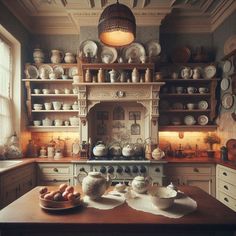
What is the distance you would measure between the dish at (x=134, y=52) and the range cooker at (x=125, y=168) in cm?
165

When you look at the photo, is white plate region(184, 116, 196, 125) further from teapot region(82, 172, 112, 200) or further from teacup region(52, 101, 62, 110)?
teapot region(82, 172, 112, 200)

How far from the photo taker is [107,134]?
4.12 m

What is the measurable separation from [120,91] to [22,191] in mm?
1988

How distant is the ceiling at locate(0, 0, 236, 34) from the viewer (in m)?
3.44

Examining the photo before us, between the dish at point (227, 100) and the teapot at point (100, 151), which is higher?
the dish at point (227, 100)

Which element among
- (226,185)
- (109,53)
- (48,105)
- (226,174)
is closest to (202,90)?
(226,174)

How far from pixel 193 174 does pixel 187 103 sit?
1.23 m

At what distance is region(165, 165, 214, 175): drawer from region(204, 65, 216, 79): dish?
1476 mm

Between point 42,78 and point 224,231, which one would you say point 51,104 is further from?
point 224,231

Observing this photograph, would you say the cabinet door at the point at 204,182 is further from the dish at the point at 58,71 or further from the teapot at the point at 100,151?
the dish at the point at 58,71

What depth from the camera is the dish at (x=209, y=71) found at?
3.84 meters

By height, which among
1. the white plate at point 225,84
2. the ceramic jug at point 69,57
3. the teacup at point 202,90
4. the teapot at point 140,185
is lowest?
the teapot at point 140,185

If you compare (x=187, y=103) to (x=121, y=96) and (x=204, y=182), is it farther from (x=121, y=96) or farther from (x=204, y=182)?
(x=204, y=182)

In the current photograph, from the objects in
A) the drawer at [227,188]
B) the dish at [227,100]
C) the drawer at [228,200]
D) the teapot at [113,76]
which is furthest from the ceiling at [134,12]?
the drawer at [228,200]
